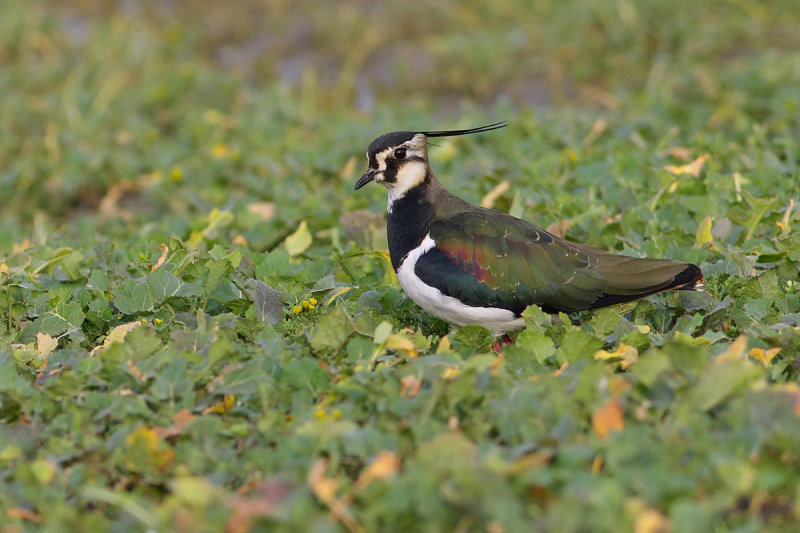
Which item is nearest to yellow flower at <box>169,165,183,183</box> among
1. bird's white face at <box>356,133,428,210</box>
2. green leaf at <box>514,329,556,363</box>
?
bird's white face at <box>356,133,428,210</box>

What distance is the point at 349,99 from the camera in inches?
461

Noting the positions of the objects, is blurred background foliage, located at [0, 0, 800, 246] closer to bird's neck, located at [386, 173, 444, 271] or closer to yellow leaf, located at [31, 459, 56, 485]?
bird's neck, located at [386, 173, 444, 271]

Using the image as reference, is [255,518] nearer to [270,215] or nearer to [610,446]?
[610,446]

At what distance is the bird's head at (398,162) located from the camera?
16.6 ft

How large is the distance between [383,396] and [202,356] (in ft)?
2.65

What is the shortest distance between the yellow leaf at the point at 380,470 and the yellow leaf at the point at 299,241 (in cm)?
294

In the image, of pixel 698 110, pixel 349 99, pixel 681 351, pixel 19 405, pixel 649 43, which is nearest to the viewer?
pixel 681 351

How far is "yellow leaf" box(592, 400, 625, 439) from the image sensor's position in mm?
3213

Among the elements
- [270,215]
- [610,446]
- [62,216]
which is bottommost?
[62,216]

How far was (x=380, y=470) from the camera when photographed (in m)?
3.05

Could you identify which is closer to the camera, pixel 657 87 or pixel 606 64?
pixel 657 87

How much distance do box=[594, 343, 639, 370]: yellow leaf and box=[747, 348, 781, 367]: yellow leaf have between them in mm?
447

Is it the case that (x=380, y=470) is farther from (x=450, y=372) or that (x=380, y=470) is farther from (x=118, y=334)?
(x=118, y=334)

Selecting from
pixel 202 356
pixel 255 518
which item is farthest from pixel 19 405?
pixel 255 518
